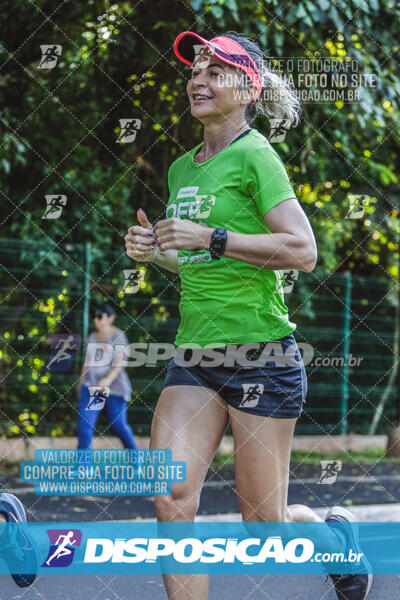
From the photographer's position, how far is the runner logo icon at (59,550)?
5.32m

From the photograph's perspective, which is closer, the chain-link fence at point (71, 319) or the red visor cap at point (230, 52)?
the red visor cap at point (230, 52)

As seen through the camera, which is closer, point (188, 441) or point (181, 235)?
point (181, 235)

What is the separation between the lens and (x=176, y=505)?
3406 millimetres

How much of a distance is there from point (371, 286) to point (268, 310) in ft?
30.6

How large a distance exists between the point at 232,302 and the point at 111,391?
5.54 metres

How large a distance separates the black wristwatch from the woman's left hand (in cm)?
2

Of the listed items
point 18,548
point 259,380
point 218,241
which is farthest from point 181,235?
point 18,548

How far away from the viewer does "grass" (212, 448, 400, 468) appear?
440 inches

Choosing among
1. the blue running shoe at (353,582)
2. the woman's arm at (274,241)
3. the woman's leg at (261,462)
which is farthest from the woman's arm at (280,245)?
the blue running shoe at (353,582)

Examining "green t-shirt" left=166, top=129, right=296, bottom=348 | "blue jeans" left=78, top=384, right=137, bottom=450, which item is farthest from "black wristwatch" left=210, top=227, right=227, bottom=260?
"blue jeans" left=78, top=384, right=137, bottom=450

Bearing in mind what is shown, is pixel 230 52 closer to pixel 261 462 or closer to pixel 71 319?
pixel 261 462

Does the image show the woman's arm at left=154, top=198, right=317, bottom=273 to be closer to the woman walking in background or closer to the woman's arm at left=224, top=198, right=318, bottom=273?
the woman's arm at left=224, top=198, right=318, bottom=273

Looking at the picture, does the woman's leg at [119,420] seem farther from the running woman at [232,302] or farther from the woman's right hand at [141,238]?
the woman's right hand at [141,238]

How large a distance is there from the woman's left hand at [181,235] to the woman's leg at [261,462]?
2.02 feet
